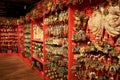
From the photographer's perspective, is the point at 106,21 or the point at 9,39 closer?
the point at 106,21

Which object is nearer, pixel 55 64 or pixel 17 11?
pixel 55 64

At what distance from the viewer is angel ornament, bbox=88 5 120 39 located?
209 cm

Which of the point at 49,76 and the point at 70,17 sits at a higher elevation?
the point at 70,17

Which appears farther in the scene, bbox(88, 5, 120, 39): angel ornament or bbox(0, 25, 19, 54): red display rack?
bbox(0, 25, 19, 54): red display rack

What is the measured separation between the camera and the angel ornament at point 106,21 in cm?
209

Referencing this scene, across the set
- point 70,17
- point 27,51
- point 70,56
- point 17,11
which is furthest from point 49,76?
point 17,11

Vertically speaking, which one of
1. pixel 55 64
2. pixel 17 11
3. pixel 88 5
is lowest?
pixel 55 64

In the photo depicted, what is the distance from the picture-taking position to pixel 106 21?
2.27 meters

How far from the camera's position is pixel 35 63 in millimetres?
5863

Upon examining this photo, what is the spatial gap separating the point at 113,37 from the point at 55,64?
6.78 feet

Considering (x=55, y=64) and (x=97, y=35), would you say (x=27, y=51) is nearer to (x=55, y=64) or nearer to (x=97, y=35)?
(x=55, y=64)

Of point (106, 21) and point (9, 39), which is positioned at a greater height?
point (106, 21)

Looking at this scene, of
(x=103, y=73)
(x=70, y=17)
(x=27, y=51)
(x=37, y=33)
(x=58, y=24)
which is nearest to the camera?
(x=103, y=73)

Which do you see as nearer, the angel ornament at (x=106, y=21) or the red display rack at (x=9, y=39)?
the angel ornament at (x=106, y=21)
